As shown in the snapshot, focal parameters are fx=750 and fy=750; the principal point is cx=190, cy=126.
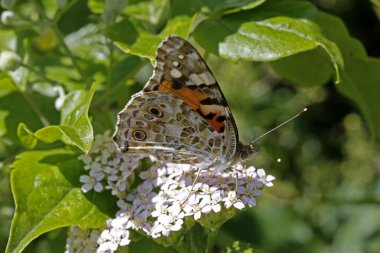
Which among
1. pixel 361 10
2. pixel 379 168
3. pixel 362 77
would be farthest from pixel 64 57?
pixel 361 10

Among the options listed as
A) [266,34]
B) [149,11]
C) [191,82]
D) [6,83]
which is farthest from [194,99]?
[6,83]

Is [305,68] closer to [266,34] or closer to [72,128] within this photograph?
[266,34]

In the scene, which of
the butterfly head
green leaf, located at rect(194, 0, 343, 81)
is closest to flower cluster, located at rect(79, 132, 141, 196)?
the butterfly head

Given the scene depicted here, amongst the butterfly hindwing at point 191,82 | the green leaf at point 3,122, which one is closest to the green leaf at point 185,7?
the butterfly hindwing at point 191,82

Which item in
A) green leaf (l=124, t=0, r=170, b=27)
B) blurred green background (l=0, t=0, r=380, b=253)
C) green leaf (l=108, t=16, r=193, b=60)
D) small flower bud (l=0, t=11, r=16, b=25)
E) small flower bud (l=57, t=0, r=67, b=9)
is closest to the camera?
green leaf (l=108, t=16, r=193, b=60)

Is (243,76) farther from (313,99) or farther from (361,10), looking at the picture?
(361,10)

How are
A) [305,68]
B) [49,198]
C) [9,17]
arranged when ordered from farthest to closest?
[305,68], [9,17], [49,198]

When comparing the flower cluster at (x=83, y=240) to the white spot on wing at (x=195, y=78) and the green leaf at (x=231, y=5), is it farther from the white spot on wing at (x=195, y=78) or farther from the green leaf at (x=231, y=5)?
the green leaf at (x=231, y=5)

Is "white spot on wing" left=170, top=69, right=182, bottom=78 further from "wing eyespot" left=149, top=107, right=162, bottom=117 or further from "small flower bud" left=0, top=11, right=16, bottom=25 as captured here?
"small flower bud" left=0, top=11, right=16, bottom=25
